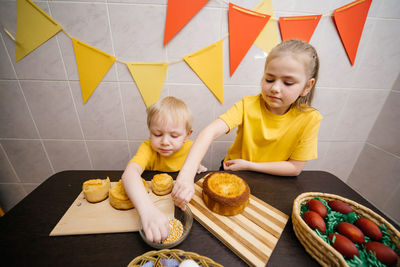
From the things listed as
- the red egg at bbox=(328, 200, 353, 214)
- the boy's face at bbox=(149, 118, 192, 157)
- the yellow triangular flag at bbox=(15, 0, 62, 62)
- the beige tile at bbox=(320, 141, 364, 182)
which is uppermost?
the yellow triangular flag at bbox=(15, 0, 62, 62)

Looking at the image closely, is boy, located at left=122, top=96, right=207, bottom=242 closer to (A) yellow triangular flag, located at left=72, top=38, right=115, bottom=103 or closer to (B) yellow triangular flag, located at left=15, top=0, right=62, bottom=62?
(A) yellow triangular flag, located at left=72, top=38, right=115, bottom=103

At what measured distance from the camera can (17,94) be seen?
108 cm

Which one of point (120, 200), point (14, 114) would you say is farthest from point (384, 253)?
point (14, 114)

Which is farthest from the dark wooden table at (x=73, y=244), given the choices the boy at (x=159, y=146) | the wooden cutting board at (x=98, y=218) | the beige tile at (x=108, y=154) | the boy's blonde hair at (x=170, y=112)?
the beige tile at (x=108, y=154)

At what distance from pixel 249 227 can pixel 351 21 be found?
1332 millimetres

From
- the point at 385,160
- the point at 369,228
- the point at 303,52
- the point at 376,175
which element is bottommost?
the point at 376,175

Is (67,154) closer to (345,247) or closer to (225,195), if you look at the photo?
(225,195)

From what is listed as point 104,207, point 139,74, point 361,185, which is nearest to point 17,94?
point 139,74

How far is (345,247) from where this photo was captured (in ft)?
1.26

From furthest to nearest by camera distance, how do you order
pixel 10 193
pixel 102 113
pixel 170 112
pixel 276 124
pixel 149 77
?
pixel 10 193 < pixel 102 113 < pixel 149 77 < pixel 276 124 < pixel 170 112

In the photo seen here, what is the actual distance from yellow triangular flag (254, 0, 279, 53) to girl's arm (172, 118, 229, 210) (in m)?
0.62

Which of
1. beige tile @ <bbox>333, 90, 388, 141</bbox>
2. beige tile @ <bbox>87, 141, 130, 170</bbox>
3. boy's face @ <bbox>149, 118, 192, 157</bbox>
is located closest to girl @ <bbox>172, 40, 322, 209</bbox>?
boy's face @ <bbox>149, 118, 192, 157</bbox>

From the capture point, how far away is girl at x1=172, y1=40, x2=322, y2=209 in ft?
2.15

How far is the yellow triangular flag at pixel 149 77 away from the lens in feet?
3.34
